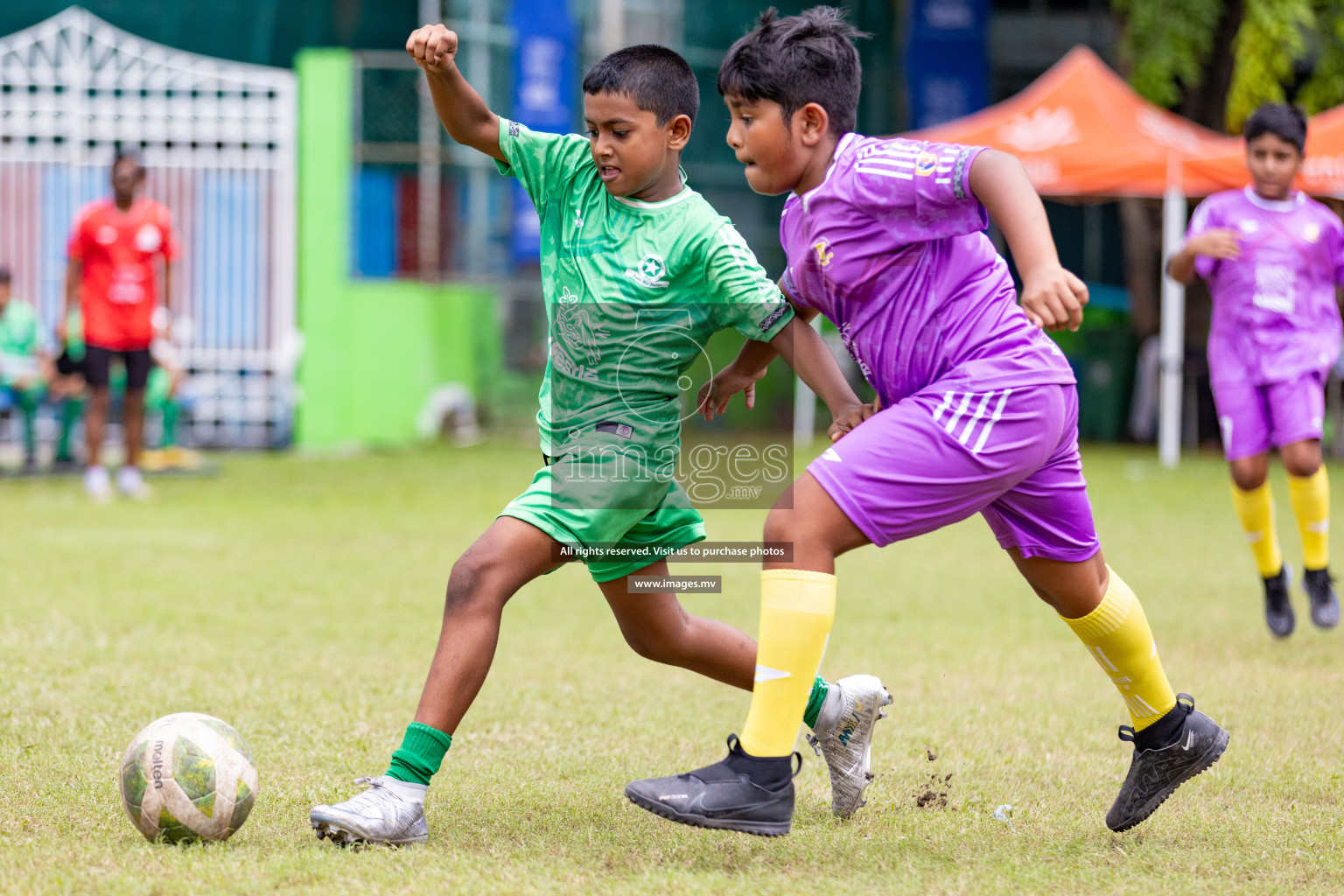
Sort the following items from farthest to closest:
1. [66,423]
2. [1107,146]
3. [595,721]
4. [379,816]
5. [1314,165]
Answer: [1107,146], [1314,165], [66,423], [595,721], [379,816]

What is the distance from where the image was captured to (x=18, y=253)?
1448 cm

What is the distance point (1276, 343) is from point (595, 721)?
351cm

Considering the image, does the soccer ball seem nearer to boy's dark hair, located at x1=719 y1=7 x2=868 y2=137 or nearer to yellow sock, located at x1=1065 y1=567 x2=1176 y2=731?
boy's dark hair, located at x1=719 y1=7 x2=868 y2=137

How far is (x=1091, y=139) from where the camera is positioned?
46.6ft

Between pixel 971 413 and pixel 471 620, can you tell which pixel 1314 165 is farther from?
pixel 471 620

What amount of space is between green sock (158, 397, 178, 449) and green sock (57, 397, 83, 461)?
2.29 ft

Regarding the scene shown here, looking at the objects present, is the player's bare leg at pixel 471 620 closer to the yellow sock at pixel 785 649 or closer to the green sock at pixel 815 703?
the yellow sock at pixel 785 649

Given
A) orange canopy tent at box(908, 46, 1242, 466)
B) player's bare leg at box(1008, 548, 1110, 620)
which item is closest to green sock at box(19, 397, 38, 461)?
orange canopy tent at box(908, 46, 1242, 466)

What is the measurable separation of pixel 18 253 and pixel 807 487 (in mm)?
13008

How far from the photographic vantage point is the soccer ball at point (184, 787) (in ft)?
11.0

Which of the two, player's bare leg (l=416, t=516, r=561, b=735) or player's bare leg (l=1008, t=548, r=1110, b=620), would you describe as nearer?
→ player's bare leg (l=416, t=516, r=561, b=735)

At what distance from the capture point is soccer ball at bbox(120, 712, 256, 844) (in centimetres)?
336

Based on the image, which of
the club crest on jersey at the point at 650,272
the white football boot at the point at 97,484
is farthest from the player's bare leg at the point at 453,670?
the white football boot at the point at 97,484

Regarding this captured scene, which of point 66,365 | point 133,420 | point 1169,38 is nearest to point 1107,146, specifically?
point 1169,38
